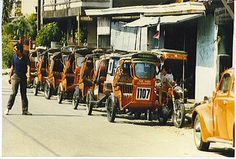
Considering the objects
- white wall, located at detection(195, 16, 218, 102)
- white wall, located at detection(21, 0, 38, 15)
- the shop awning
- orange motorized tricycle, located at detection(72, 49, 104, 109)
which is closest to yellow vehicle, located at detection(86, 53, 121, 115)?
orange motorized tricycle, located at detection(72, 49, 104, 109)

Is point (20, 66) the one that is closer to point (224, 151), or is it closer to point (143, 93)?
point (143, 93)

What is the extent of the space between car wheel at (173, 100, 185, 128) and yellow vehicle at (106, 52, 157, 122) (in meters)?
0.59

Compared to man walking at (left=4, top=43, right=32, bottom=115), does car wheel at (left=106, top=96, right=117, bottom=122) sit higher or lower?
lower

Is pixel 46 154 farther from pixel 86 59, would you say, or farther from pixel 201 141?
pixel 86 59

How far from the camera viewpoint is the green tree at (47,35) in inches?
1570

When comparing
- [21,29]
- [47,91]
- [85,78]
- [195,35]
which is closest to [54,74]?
[47,91]

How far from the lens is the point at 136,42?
30.1 meters

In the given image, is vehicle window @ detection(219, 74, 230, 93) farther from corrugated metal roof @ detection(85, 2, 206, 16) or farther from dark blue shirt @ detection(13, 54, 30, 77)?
corrugated metal roof @ detection(85, 2, 206, 16)

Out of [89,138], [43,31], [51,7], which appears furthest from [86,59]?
[51,7]

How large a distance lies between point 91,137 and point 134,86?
10.8 ft

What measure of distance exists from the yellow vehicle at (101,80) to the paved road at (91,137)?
0.44m

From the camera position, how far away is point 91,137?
1327cm

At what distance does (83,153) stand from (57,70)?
44.7ft

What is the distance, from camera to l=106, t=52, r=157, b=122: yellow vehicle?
16.2 m
